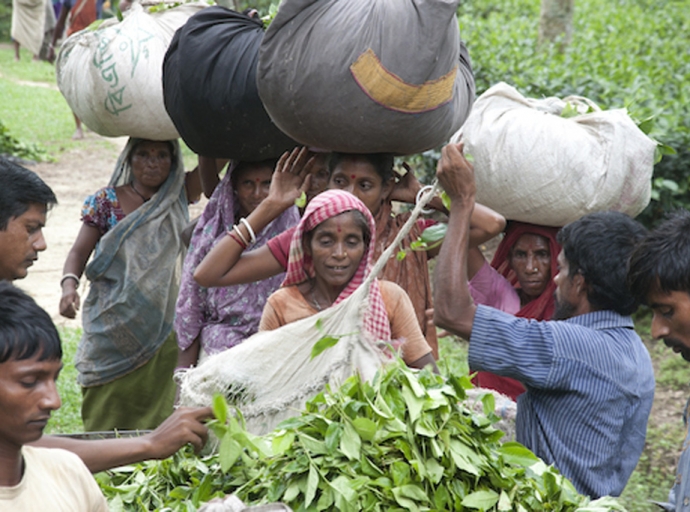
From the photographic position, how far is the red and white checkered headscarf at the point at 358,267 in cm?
288

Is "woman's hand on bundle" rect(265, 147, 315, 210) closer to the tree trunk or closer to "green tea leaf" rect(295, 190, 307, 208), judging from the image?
"green tea leaf" rect(295, 190, 307, 208)

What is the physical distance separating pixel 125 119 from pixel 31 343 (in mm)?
2355

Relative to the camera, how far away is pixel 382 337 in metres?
2.87

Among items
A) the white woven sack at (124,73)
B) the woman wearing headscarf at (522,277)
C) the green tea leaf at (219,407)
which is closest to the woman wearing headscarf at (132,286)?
the white woven sack at (124,73)

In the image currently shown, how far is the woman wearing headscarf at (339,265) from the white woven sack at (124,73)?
141 centimetres

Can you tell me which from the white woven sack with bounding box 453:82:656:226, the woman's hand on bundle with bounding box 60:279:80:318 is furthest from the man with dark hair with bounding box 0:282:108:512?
the woman's hand on bundle with bounding box 60:279:80:318

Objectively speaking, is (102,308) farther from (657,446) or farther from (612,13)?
(612,13)

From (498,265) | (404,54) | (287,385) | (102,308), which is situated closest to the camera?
(287,385)

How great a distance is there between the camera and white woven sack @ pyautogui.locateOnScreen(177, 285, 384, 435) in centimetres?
254

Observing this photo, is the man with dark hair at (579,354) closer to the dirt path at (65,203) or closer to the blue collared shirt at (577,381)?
the blue collared shirt at (577,381)

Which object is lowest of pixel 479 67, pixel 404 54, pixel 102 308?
pixel 102 308

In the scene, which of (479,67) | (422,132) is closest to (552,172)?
(422,132)

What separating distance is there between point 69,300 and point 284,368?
86.4 inches

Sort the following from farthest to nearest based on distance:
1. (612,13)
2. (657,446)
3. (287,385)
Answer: (612,13), (657,446), (287,385)
